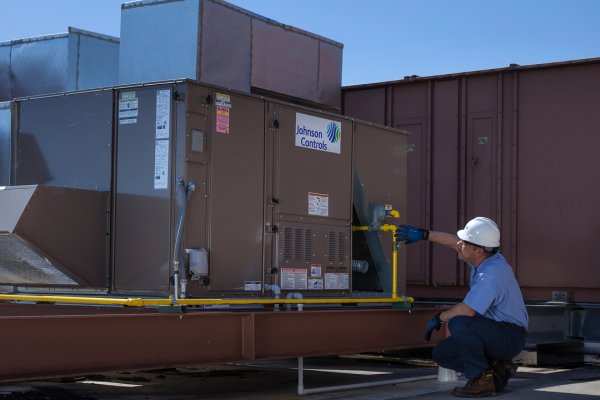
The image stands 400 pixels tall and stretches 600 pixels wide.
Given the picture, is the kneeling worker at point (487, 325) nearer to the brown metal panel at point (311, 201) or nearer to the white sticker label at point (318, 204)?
the brown metal panel at point (311, 201)

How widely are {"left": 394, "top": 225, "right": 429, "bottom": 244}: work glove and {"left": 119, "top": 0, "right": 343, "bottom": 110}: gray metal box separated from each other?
187 cm

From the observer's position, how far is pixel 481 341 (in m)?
7.16

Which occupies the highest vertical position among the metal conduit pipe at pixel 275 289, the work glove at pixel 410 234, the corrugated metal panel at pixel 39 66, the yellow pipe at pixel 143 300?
the corrugated metal panel at pixel 39 66

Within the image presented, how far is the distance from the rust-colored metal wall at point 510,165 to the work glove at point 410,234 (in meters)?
1.64

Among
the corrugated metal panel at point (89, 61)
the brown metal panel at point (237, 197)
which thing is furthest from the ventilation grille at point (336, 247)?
the corrugated metal panel at point (89, 61)

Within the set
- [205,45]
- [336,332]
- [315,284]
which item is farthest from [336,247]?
[205,45]

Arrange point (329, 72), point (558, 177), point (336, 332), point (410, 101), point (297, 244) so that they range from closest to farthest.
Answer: point (336, 332) → point (297, 244) → point (329, 72) → point (558, 177) → point (410, 101)

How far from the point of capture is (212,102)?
23.3 ft

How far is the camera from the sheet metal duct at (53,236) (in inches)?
259

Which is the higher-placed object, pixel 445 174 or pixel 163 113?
pixel 163 113

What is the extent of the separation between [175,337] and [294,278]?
5.71 feet

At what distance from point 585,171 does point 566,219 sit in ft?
1.92

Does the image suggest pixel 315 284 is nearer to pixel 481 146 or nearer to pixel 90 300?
pixel 90 300

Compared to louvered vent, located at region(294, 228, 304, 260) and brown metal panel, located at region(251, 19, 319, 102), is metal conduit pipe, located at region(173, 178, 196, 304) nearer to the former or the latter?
louvered vent, located at region(294, 228, 304, 260)
